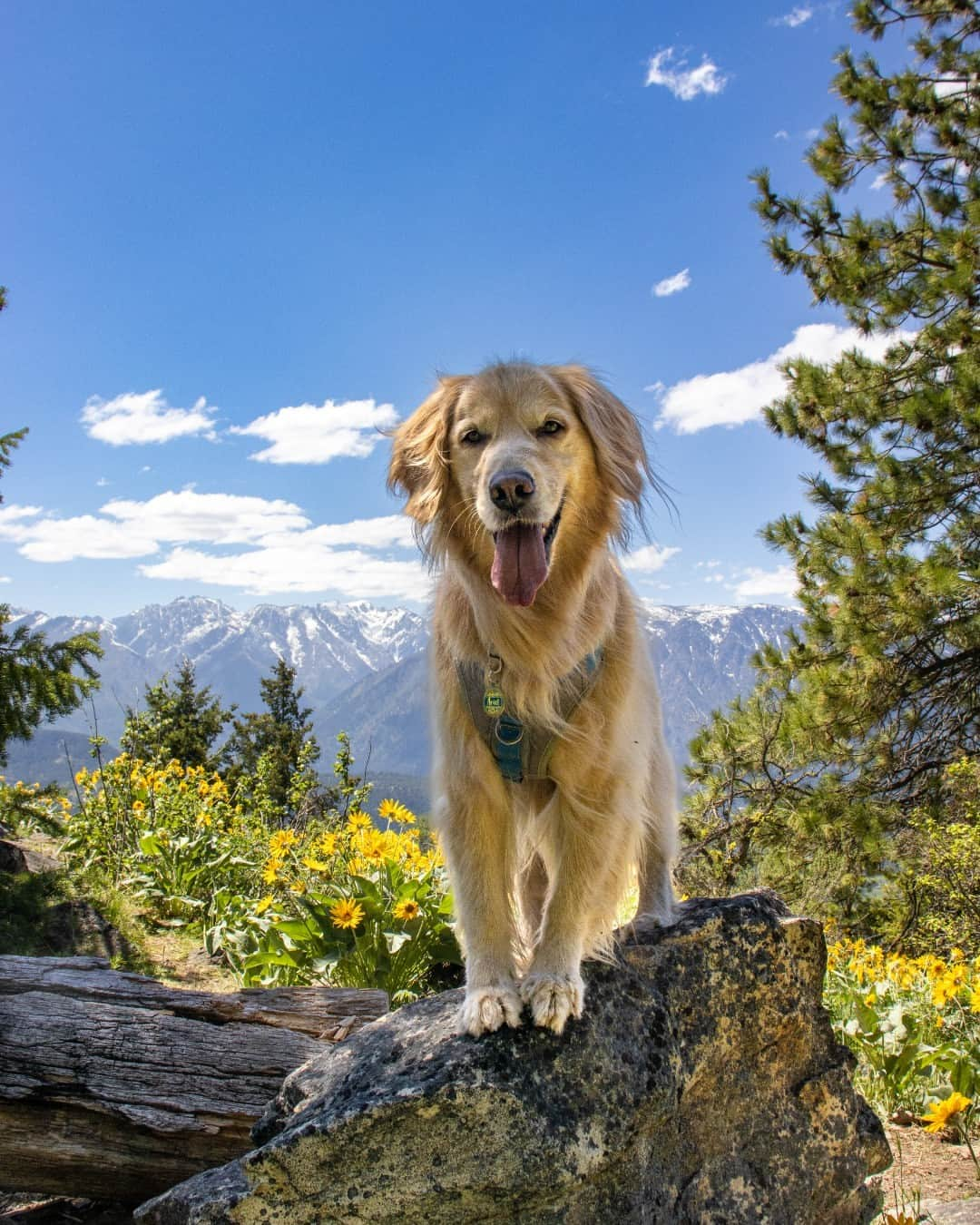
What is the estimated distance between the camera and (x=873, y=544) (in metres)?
8.52

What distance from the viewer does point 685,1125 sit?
2816 mm

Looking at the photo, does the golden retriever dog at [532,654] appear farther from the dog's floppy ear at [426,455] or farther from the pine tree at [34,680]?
the pine tree at [34,680]

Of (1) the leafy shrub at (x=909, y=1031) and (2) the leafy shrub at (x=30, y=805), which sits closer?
(1) the leafy shrub at (x=909, y=1031)

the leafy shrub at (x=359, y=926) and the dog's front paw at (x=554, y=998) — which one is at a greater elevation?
the dog's front paw at (x=554, y=998)

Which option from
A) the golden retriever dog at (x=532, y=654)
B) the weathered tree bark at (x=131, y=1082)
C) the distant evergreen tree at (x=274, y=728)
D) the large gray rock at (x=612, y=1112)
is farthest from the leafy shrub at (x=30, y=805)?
the distant evergreen tree at (x=274, y=728)

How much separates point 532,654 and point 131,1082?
2565 mm

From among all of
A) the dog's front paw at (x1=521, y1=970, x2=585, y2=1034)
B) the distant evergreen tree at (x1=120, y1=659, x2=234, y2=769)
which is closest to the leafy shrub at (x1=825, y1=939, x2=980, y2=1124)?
the dog's front paw at (x1=521, y1=970, x2=585, y2=1034)

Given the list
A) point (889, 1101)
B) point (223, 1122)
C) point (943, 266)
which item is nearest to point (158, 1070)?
point (223, 1122)

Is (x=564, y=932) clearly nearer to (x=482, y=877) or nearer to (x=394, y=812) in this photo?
(x=482, y=877)

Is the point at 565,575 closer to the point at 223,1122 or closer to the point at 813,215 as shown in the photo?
the point at 223,1122

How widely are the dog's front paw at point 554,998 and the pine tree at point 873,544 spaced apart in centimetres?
655

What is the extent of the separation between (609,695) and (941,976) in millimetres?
3107

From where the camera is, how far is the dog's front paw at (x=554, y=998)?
2.70 m

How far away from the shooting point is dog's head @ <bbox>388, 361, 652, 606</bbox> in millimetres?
3010
